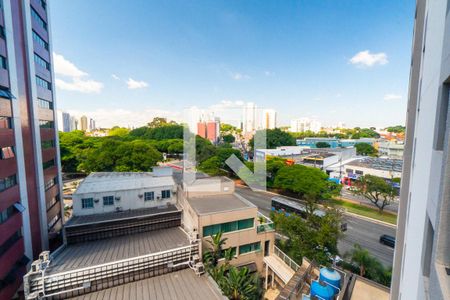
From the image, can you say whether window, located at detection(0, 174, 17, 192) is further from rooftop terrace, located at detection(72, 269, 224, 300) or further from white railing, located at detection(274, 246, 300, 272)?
white railing, located at detection(274, 246, 300, 272)

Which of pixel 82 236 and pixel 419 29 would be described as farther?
pixel 82 236

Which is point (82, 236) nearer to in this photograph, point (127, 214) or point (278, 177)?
point (127, 214)

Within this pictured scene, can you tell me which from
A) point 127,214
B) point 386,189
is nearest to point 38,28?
point 127,214

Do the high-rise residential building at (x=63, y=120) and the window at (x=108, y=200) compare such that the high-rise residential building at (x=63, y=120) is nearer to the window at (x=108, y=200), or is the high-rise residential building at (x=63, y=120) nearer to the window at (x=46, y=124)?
the window at (x=46, y=124)

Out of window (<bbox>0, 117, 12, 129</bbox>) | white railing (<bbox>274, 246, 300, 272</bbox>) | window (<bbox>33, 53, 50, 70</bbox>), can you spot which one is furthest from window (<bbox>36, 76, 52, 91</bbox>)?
white railing (<bbox>274, 246, 300, 272</bbox>)

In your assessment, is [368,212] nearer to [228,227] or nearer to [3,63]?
[228,227]

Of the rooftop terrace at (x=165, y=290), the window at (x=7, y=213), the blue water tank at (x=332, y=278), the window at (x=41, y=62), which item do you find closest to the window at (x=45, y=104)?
the window at (x=41, y=62)

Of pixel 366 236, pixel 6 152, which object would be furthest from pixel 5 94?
pixel 366 236
